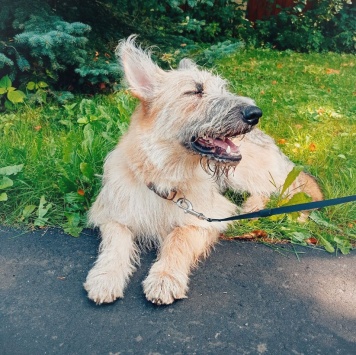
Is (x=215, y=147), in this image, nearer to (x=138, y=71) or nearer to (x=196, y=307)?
(x=138, y=71)

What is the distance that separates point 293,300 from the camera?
2.85 meters

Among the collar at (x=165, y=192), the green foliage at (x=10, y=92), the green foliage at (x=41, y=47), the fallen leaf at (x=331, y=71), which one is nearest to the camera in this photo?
the collar at (x=165, y=192)

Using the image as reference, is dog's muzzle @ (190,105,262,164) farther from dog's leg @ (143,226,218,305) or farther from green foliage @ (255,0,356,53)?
green foliage @ (255,0,356,53)

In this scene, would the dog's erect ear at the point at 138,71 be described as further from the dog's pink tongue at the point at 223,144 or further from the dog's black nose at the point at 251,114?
the dog's black nose at the point at 251,114

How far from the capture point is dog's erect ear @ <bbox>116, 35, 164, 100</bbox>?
3.23 metres

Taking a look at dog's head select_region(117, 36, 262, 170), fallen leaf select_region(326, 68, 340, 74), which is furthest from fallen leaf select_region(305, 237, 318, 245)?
fallen leaf select_region(326, 68, 340, 74)

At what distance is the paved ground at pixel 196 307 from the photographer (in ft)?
8.04

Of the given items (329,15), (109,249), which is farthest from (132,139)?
(329,15)

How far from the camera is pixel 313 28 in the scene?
1187 centimetres

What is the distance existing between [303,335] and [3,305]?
179cm

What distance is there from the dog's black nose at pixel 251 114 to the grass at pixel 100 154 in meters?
1.09

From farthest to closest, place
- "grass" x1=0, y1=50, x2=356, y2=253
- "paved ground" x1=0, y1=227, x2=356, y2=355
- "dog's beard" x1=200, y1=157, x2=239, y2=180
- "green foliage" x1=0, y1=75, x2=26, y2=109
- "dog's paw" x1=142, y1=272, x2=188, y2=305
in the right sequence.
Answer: "green foliage" x1=0, y1=75, x2=26, y2=109
"grass" x1=0, y1=50, x2=356, y2=253
"dog's beard" x1=200, y1=157, x2=239, y2=180
"dog's paw" x1=142, y1=272, x2=188, y2=305
"paved ground" x1=0, y1=227, x2=356, y2=355

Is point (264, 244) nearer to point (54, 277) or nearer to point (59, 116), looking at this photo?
point (54, 277)

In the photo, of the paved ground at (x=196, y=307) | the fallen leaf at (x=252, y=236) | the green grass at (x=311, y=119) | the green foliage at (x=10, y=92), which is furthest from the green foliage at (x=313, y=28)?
the paved ground at (x=196, y=307)
